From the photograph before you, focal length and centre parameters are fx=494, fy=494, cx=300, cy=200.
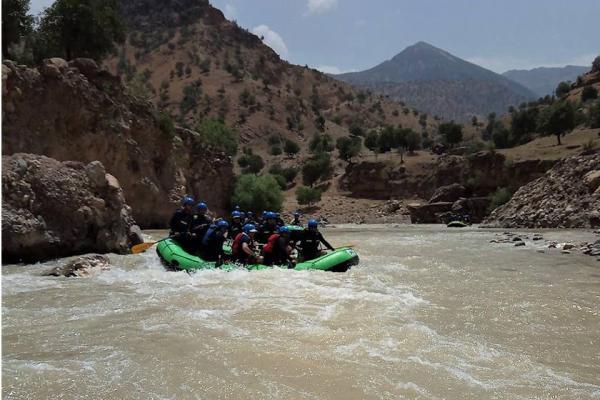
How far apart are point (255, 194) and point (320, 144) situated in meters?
33.5

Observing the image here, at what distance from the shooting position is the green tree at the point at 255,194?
40000 mm

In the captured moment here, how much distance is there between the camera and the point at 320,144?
72.8m

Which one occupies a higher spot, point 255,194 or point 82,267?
point 255,194

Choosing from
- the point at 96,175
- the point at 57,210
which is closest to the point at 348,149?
the point at 96,175

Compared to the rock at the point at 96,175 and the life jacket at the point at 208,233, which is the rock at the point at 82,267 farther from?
the rock at the point at 96,175

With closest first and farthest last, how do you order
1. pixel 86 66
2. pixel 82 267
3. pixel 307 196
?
pixel 82 267 → pixel 86 66 → pixel 307 196

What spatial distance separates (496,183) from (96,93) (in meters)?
32.6

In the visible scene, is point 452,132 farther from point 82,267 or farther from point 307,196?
point 82,267

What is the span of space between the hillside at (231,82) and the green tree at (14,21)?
39.3m

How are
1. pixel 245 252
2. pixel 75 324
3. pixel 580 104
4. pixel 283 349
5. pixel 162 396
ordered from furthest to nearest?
pixel 580 104 < pixel 245 252 < pixel 75 324 < pixel 283 349 < pixel 162 396

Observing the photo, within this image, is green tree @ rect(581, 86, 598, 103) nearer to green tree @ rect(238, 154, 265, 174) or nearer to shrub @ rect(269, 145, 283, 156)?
shrub @ rect(269, 145, 283, 156)

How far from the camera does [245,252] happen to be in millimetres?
11031

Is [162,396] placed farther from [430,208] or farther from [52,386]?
[430,208]

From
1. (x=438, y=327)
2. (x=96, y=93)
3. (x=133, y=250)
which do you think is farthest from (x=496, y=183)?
(x=438, y=327)
